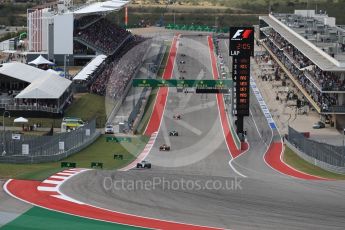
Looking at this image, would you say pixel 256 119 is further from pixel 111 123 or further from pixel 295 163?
pixel 295 163

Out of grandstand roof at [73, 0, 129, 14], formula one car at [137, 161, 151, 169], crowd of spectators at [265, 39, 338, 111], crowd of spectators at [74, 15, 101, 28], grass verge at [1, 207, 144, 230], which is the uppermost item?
grandstand roof at [73, 0, 129, 14]

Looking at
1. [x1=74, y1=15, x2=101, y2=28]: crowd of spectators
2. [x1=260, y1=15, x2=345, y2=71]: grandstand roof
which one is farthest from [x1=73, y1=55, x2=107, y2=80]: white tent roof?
[x1=260, y1=15, x2=345, y2=71]: grandstand roof

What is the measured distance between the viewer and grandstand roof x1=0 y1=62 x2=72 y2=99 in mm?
76812

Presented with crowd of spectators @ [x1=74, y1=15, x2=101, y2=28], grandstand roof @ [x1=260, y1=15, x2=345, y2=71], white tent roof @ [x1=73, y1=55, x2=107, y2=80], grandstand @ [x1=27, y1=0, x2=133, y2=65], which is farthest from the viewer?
crowd of spectators @ [x1=74, y1=15, x2=101, y2=28]

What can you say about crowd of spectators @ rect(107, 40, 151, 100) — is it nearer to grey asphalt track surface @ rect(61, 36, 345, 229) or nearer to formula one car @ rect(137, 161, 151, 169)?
formula one car @ rect(137, 161, 151, 169)

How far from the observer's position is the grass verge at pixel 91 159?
41.3 metres

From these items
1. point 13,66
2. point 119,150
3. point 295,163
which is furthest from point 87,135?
point 13,66

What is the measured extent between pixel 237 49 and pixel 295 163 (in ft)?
41.8

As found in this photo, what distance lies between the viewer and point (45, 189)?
119 feet

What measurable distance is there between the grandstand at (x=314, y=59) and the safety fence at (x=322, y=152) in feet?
45.3

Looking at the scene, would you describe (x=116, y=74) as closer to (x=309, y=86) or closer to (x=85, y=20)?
(x=309, y=86)

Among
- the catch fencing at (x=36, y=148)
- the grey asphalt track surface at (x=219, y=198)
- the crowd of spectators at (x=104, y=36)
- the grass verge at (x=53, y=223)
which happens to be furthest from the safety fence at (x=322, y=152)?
the crowd of spectators at (x=104, y=36)

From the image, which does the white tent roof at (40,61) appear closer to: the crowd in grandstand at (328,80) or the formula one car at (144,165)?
the crowd in grandstand at (328,80)

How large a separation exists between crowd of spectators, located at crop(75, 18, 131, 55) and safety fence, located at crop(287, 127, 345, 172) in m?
57.0
